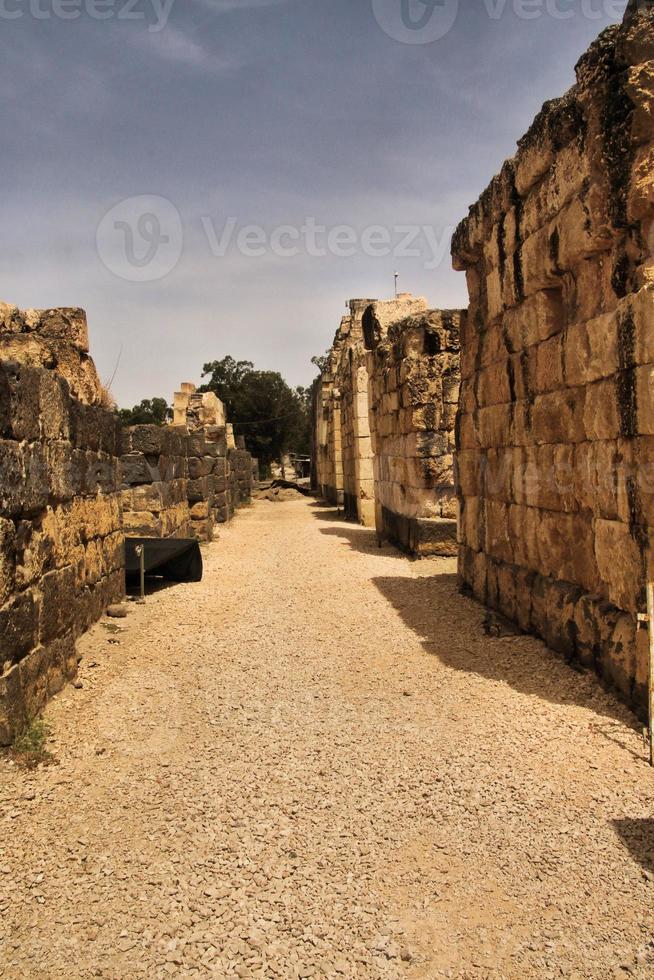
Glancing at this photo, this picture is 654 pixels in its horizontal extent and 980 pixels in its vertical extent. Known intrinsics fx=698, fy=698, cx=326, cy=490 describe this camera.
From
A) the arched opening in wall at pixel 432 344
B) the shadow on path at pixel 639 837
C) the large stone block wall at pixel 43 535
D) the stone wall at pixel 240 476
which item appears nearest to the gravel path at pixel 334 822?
the shadow on path at pixel 639 837

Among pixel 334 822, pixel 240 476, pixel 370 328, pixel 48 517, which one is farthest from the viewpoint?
pixel 240 476

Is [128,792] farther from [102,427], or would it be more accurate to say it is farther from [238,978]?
[102,427]

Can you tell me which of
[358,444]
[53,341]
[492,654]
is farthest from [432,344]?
[492,654]

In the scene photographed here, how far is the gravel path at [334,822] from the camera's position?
240 cm

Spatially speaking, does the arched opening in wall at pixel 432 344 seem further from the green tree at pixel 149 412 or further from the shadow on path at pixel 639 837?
the green tree at pixel 149 412

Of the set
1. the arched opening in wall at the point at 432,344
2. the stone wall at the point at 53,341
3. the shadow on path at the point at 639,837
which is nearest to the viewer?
the shadow on path at the point at 639,837

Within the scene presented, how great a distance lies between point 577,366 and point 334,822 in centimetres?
341

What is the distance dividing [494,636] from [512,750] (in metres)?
2.08

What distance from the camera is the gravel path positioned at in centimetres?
240

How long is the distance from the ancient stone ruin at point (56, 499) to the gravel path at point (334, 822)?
395 mm

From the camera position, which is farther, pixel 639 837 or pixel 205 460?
pixel 205 460

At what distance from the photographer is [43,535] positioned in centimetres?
489

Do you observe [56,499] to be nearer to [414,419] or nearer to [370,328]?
[414,419]

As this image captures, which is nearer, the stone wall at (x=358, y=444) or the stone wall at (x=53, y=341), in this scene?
the stone wall at (x=53, y=341)
